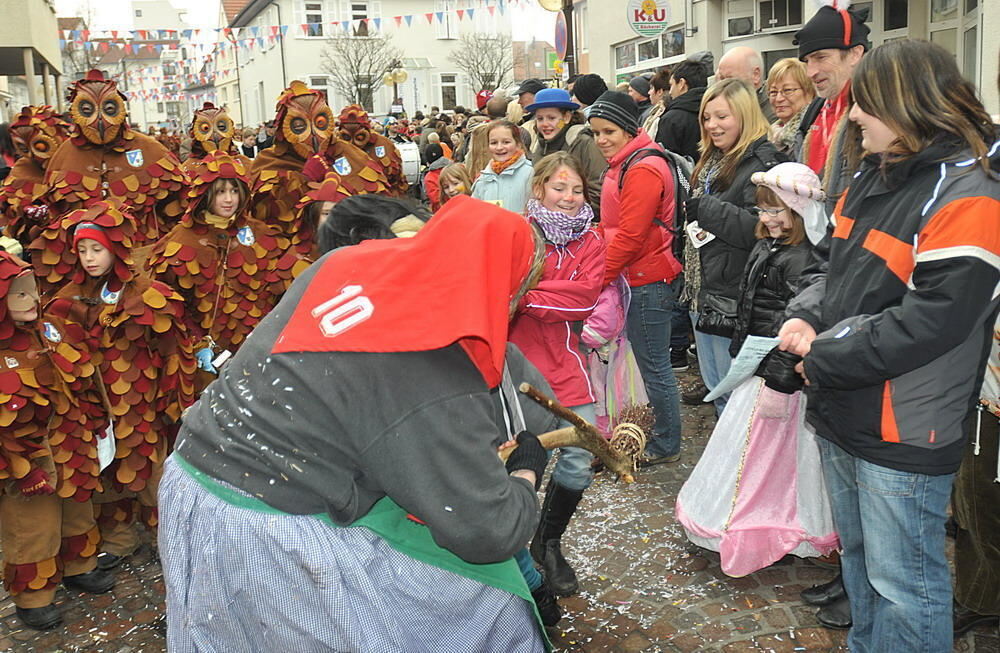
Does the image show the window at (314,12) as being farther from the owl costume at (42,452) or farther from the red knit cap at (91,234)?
the owl costume at (42,452)

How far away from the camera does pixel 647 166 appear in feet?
15.2

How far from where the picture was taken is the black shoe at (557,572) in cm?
382

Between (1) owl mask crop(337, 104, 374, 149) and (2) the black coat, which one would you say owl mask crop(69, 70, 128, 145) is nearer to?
(1) owl mask crop(337, 104, 374, 149)

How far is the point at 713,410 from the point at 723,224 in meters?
2.26

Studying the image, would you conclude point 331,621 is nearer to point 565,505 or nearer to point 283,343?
point 283,343

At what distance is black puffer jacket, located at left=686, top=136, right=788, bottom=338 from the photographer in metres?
4.15

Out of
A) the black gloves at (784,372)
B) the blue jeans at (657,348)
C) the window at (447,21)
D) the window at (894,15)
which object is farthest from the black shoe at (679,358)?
the window at (447,21)

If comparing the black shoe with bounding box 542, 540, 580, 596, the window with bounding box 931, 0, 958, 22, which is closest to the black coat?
the black shoe with bounding box 542, 540, 580, 596

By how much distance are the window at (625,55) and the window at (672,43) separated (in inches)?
79.2

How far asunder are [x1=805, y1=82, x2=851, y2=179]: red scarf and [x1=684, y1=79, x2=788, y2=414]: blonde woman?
0.14 m

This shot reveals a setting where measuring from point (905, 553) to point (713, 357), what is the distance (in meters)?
2.20

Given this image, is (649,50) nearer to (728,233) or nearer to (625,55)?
(625,55)

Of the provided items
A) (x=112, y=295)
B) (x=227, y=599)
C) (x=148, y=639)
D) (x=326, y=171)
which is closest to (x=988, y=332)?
(x=227, y=599)

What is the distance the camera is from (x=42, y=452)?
3.73 meters
